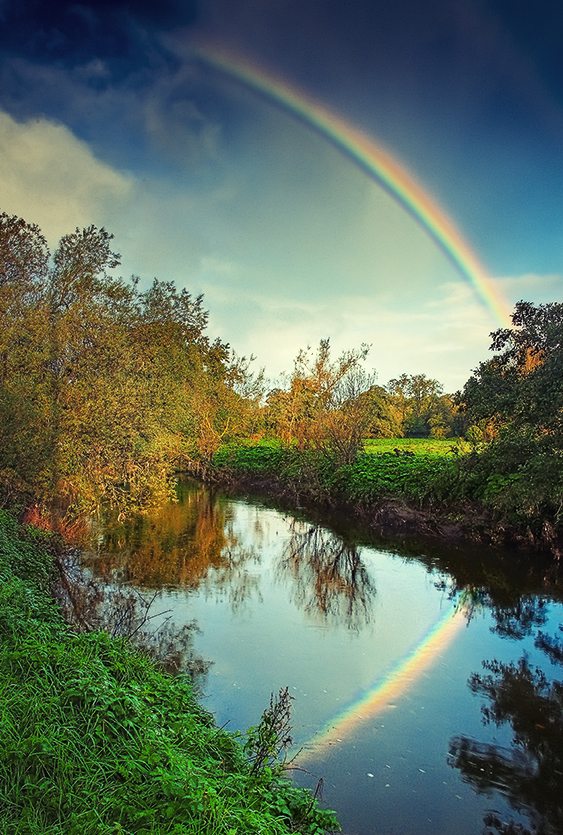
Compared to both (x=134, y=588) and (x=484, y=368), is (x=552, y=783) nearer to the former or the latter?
(x=134, y=588)

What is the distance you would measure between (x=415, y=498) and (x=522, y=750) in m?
14.4

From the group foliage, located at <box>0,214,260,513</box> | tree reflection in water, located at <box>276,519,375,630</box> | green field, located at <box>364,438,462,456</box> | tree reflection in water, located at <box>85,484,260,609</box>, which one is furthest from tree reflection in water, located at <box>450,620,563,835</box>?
green field, located at <box>364,438,462,456</box>

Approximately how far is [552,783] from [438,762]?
122 cm

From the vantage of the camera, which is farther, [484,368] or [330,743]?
[484,368]

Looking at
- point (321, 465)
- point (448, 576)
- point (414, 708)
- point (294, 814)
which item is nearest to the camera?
point (294, 814)

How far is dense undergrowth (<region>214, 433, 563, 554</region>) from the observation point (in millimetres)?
14586

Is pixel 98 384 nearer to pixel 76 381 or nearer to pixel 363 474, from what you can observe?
pixel 76 381

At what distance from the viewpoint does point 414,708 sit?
7797 mm

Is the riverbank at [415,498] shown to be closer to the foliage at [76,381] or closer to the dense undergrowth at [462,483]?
the dense undergrowth at [462,483]

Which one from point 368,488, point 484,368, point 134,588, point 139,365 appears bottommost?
point 134,588

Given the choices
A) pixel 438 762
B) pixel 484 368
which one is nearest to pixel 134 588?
pixel 438 762

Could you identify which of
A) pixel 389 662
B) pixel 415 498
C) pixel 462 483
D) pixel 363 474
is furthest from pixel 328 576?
pixel 363 474

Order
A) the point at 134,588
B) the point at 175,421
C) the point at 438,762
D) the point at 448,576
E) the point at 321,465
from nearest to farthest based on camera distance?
the point at 438,762
the point at 134,588
the point at 448,576
the point at 175,421
the point at 321,465

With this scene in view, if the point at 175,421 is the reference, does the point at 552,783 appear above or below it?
below
